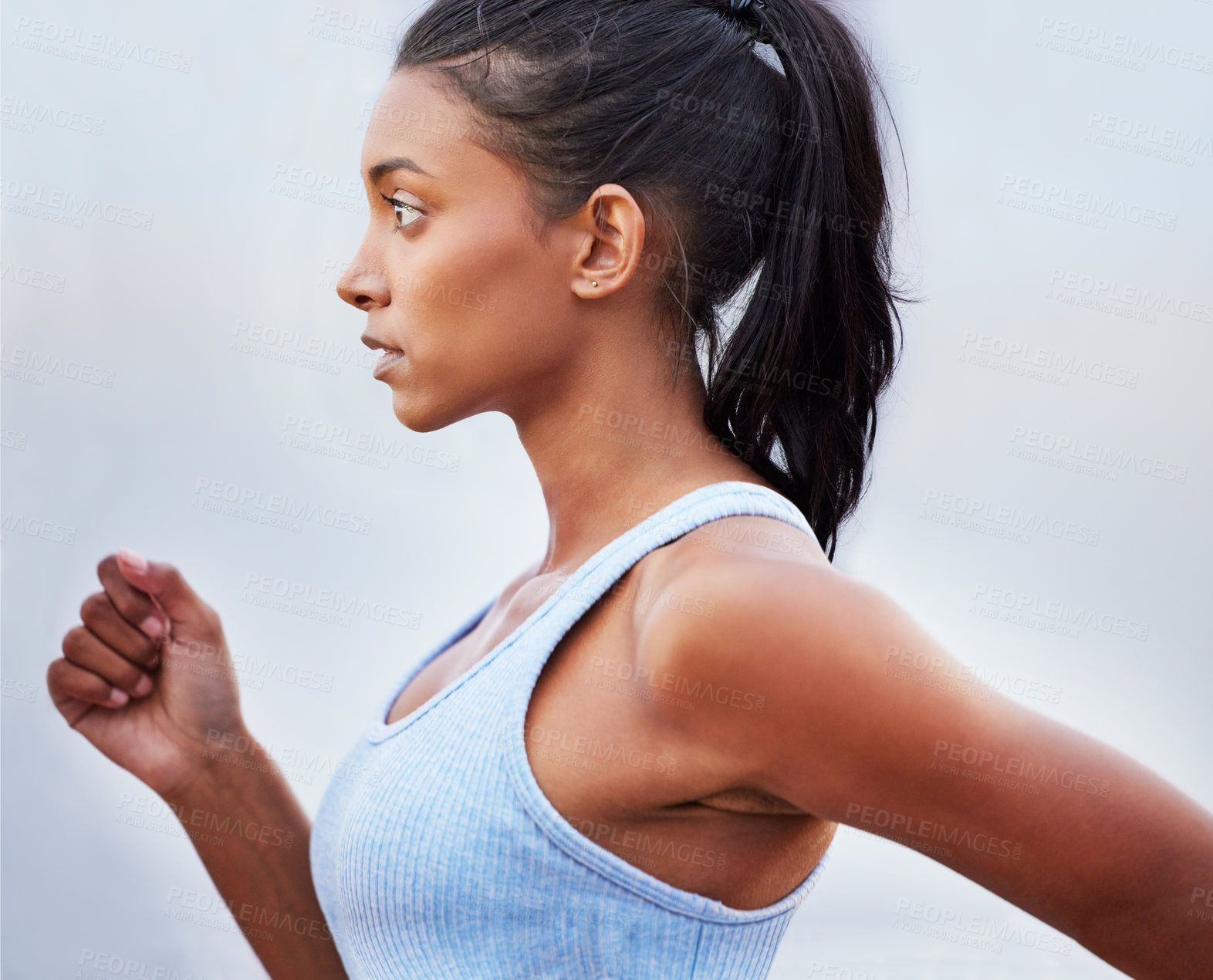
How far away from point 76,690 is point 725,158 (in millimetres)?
823

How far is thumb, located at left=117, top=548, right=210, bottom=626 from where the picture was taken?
3.82 feet

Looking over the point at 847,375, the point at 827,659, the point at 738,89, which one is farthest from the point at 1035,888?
the point at 738,89

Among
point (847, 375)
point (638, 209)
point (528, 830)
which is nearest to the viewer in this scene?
point (528, 830)

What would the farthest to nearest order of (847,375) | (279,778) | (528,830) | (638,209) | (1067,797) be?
(279,778), (847,375), (638,209), (528,830), (1067,797)

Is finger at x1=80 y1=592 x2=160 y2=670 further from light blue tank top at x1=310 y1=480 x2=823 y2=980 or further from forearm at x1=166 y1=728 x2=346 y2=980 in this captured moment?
light blue tank top at x1=310 y1=480 x2=823 y2=980

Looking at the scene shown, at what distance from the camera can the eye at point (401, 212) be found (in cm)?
93

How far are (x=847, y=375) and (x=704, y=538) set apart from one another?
0.27 m

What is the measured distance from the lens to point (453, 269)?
2.96 feet

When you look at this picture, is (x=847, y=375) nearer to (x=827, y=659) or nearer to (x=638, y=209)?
(x=638, y=209)

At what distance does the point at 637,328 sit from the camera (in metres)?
0.95

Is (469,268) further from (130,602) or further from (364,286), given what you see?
(130,602)

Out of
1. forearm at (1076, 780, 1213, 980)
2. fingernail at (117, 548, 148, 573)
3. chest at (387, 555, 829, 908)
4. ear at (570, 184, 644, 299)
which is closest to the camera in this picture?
forearm at (1076, 780, 1213, 980)

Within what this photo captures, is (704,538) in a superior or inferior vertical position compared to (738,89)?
inferior

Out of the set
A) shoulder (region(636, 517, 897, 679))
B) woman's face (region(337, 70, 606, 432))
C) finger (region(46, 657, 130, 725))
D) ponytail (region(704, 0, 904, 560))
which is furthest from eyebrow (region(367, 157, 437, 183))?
finger (region(46, 657, 130, 725))
